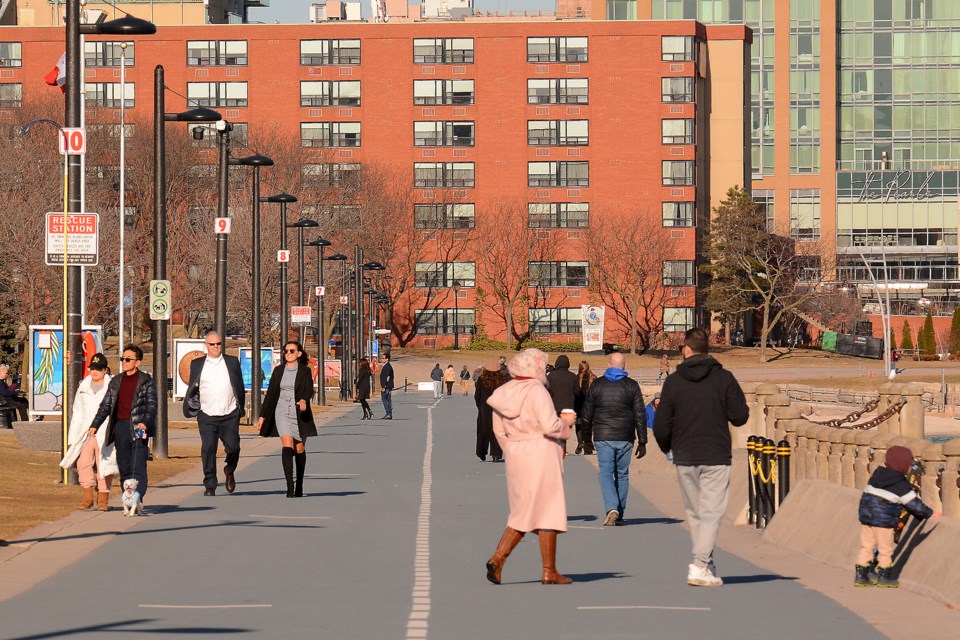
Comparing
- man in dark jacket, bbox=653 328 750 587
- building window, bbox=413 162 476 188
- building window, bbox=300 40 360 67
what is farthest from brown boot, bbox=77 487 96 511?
building window, bbox=300 40 360 67

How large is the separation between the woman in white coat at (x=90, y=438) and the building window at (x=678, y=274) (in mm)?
103758

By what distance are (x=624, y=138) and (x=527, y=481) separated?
366 feet

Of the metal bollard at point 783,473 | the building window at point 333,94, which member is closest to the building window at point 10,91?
the building window at point 333,94

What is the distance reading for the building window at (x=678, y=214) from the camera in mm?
121938

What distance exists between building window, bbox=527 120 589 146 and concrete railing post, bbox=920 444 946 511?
10916 centimetres

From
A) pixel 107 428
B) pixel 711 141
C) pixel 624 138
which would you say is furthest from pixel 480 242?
pixel 107 428

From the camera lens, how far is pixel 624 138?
122 metres

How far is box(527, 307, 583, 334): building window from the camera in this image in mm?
120438

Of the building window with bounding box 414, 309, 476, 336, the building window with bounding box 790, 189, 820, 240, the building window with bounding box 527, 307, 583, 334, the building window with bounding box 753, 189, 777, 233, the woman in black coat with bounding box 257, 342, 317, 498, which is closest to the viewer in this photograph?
the woman in black coat with bounding box 257, 342, 317, 498

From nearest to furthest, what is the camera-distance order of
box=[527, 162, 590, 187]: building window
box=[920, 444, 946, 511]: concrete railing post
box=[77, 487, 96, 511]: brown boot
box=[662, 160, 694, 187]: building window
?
box=[920, 444, 946, 511]: concrete railing post < box=[77, 487, 96, 511]: brown boot < box=[662, 160, 694, 187]: building window < box=[527, 162, 590, 187]: building window

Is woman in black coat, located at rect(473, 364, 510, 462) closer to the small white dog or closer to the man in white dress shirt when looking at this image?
the man in white dress shirt

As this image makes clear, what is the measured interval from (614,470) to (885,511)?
5715 mm

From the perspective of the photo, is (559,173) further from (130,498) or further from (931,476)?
(931,476)

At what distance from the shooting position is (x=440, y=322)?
121 meters
